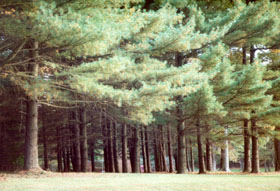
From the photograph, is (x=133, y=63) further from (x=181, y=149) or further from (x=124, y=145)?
(x=124, y=145)

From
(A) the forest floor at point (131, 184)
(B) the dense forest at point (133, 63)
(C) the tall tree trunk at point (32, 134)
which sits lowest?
(A) the forest floor at point (131, 184)

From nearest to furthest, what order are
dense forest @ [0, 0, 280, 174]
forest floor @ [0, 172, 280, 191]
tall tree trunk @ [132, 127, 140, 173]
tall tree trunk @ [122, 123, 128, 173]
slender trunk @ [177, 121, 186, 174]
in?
forest floor @ [0, 172, 280, 191]
dense forest @ [0, 0, 280, 174]
slender trunk @ [177, 121, 186, 174]
tall tree trunk @ [132, 127, 140, 173]
tall tree trunk @ [122, 123, 128, 173]

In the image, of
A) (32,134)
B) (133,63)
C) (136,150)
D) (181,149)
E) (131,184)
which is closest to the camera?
(131,184)

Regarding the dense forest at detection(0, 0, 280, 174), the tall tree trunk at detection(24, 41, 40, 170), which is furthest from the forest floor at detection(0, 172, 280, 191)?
the dense forest at detection(0, 0, 280, 174)

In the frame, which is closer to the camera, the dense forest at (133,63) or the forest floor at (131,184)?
the forest floor at (131,184)

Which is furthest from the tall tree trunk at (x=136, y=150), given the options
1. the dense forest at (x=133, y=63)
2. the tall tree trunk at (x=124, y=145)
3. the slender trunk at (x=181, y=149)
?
the slender trunk at (x=181, y=149)

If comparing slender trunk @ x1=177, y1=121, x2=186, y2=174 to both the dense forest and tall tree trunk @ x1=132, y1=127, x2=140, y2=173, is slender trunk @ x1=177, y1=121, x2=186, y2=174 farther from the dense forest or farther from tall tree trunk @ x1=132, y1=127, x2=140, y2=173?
tall tree trunk @ x1=132, y1=127, x2=140, y2=173

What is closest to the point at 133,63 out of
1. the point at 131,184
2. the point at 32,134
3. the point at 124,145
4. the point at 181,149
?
the point at 32,134

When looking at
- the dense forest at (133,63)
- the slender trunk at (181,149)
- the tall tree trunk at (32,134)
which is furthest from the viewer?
the slender trunk at (181,149)

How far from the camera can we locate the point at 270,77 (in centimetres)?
1678

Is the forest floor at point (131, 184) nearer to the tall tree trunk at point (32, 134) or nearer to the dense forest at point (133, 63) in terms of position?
the tall tree trunk at point (32, 134)

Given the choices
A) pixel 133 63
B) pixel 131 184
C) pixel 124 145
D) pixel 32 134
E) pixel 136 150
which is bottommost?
pixel 131 184

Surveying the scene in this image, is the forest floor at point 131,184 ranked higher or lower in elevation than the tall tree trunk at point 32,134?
lower

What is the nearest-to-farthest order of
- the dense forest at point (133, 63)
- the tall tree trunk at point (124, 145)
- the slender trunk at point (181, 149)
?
the dense forest at point (133, 63) < the slender trunk at point (181, 149) < the tall tree trunk at point (124, 145)
